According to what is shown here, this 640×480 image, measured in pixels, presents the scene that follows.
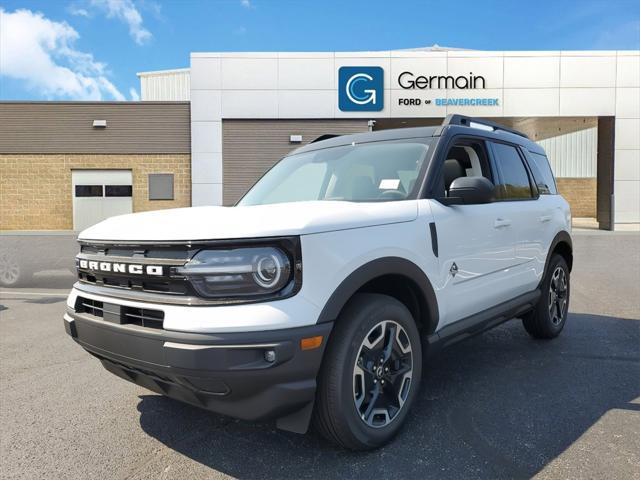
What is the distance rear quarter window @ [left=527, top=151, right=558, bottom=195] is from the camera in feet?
15.5

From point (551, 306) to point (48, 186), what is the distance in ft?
68.6

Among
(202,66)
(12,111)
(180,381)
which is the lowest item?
(180,381)

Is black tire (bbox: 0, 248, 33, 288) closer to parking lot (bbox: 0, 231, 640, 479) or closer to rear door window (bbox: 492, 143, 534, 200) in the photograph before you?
parking lot (bbox: 0, 231, 640, 479)

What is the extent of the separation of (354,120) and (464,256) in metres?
16.5

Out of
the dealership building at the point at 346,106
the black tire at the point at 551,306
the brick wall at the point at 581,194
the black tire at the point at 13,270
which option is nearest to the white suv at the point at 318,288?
the black tire at the point at 551,306

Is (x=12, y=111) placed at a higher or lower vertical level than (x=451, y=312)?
higher

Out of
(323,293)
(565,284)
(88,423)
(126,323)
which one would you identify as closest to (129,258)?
(126,323)

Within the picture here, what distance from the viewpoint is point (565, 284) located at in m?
5.17

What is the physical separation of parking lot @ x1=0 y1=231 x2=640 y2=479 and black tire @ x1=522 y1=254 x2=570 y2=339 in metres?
0.15

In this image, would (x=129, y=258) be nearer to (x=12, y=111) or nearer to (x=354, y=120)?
(x=354, y=120)

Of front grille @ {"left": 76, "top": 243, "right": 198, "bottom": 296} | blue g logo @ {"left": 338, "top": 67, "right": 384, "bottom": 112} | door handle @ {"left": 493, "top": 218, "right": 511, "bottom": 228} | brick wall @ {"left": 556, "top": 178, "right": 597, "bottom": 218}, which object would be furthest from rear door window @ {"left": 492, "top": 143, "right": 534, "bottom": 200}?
brick wall @ {"left": 556, "top": 178, "right": 597, "bottom": 218}

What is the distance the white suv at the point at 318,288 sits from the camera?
220 centimetres

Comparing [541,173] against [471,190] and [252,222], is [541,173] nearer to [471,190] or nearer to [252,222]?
[471,190]

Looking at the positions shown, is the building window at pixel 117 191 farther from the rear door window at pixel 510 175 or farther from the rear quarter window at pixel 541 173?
the rear door window at pixel 510 175
